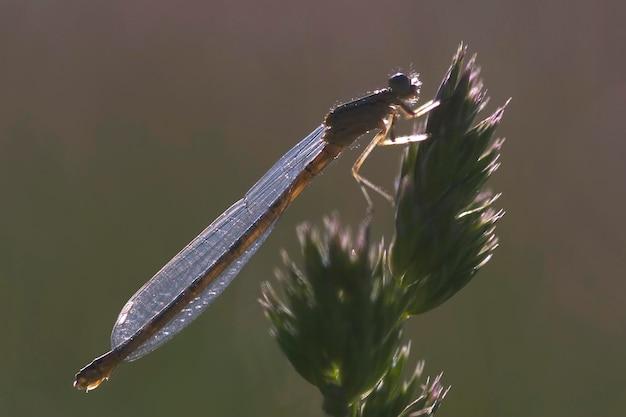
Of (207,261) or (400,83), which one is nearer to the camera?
(207,261)

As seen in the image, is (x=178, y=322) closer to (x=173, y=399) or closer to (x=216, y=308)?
(x=173, y=399)

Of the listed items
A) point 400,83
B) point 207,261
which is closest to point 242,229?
point 207,261

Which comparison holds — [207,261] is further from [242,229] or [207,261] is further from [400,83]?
[400,83]

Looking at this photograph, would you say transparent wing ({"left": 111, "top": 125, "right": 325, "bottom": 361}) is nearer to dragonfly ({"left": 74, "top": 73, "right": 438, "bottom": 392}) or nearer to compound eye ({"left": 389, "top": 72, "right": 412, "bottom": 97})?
dragonfly ({"left": 74, "top": 73, "right": 438, "bottom": 392})

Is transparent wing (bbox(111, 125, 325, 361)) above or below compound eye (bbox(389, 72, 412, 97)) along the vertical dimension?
below

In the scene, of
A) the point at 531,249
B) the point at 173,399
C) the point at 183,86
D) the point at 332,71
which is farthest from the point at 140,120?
the point at 531,249

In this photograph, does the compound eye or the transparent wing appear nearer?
the transparent wing

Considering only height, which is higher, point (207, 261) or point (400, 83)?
point (400, 83)

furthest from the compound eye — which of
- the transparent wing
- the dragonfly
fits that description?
the transparent wing
